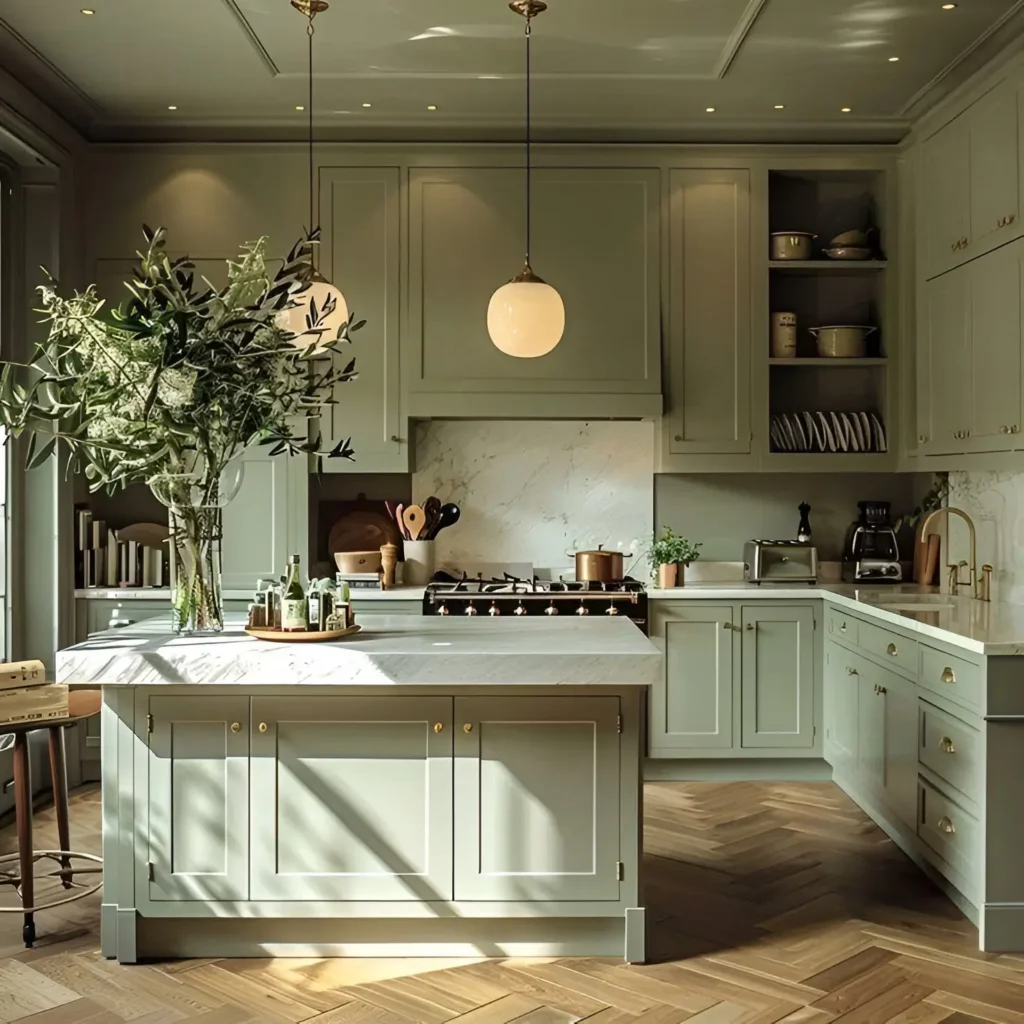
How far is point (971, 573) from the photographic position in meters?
4.76

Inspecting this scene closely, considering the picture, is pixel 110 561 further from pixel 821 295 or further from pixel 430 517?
pixel 821 295

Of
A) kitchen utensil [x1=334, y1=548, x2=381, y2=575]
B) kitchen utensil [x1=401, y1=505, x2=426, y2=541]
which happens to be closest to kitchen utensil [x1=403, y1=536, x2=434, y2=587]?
kitchen utensil [x1=401, y1=505, x2=426, y2=541]

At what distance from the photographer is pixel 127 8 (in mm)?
3951

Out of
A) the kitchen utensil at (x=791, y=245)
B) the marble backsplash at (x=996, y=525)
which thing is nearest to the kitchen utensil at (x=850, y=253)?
the kitchen utensil at (x=791, y=245)

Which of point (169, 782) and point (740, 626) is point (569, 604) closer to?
point (740, 626)

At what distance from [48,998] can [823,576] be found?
389cm

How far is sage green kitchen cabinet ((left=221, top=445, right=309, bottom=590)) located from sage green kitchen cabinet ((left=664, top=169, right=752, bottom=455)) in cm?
173

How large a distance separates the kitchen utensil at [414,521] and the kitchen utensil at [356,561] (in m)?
0.24

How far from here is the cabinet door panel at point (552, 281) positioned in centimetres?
522

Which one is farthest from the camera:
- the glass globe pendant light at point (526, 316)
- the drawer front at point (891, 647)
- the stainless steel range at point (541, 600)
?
the stainless steel range at point (541, 600)

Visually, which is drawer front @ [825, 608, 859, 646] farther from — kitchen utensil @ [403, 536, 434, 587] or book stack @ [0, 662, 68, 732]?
book stack @ [0, 662, 68, 732]

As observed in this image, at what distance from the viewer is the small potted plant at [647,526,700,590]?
5270mm

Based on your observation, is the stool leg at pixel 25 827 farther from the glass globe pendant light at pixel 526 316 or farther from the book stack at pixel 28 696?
the glass globe pendant light at pixel 526 316

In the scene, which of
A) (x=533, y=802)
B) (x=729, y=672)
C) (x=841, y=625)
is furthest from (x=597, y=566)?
(x=533, y=802)
